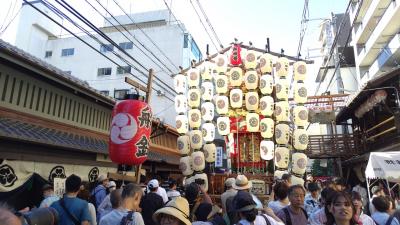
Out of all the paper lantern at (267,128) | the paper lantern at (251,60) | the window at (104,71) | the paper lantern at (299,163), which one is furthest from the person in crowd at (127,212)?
the window at (104,71)

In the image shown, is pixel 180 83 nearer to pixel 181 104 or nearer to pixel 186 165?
pixel 181 104

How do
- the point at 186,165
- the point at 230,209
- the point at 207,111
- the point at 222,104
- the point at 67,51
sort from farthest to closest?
the point at 67,51
the point at 207,111
the point at 222,104
the point at 186,165
the point at 230,209

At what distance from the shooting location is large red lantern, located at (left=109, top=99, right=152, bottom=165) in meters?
7.80

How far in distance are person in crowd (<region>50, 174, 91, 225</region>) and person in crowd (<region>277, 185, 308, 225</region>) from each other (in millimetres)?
2957

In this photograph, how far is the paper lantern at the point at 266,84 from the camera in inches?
665

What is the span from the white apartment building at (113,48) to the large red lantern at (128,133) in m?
21.2

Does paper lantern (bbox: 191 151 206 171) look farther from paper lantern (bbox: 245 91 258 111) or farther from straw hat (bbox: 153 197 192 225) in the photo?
straw hat (bbox: 153 197 192 225)

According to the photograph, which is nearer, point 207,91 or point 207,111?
point 207,111

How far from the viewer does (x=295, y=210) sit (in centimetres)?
459

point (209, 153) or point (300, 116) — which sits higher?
point (300, 116)

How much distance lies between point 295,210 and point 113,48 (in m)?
33.2

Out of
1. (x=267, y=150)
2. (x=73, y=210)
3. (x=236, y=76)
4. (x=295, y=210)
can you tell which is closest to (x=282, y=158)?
(x=267, y=150)

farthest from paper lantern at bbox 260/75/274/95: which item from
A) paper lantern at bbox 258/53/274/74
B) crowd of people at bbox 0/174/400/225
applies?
crowd of people at bbox 0/174/400/225

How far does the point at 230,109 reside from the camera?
1967cm
